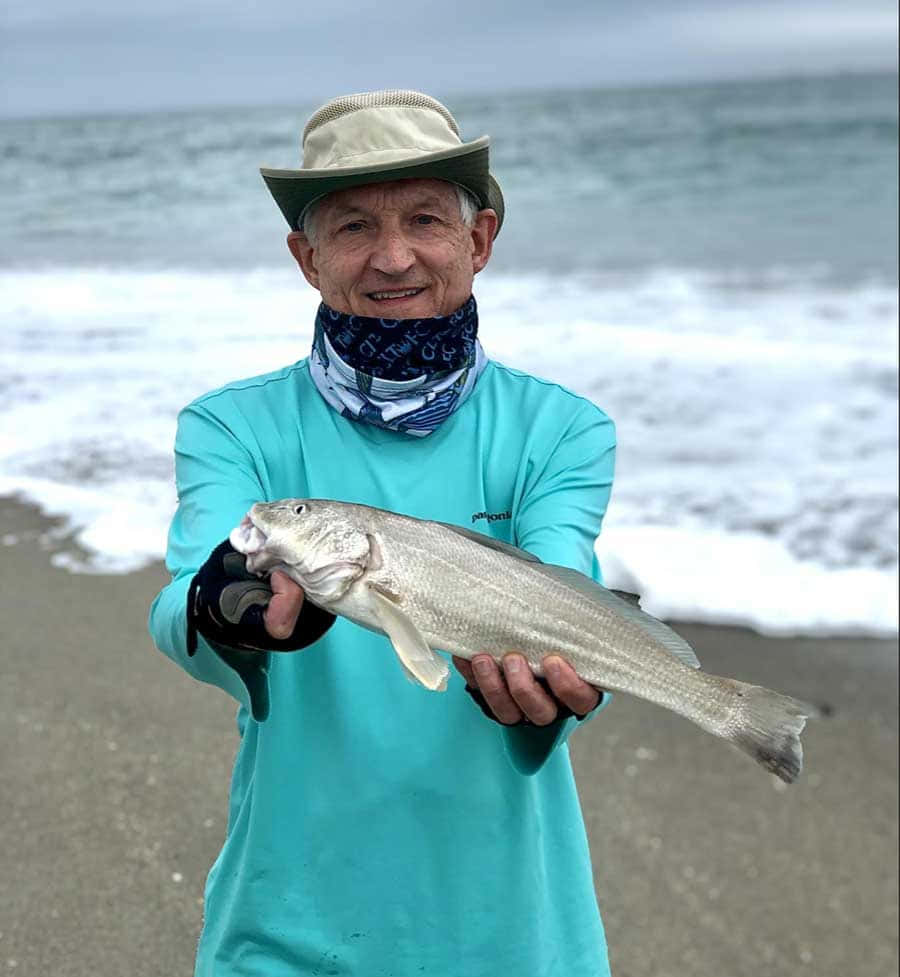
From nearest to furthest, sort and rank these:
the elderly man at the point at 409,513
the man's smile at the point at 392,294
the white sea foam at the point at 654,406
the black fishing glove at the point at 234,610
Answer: the black fishing glove at the point at 234,610 < the elderly man at the point at 409,513 < the man's smile at the point at 392,294 < the white sea foam at the point at 654,406

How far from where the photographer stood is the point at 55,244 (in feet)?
80.9

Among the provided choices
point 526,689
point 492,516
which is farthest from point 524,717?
point 492,516

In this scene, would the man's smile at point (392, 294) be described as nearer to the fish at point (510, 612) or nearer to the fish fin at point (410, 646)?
the fish at point (510, 612)

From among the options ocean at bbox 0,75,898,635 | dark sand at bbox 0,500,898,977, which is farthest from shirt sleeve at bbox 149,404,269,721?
ocean at bbox 0,75,898,635

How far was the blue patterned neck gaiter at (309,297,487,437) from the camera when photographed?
2379mm

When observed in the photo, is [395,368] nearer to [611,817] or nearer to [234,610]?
[234,610]

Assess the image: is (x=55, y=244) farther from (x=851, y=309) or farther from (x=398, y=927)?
(x=398, y=927)

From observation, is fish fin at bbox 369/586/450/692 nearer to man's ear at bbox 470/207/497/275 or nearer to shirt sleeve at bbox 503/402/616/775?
shirt sleeve at bbox 503/402/616/775

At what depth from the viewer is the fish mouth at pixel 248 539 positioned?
204 cm

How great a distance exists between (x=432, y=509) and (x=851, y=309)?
1465cm

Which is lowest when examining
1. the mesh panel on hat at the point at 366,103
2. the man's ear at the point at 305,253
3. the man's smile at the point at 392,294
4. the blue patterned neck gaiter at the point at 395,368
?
the blue patterned neck gaiter at the point at 395,368

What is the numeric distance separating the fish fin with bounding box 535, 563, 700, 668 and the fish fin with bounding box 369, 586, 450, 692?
0.28 metres

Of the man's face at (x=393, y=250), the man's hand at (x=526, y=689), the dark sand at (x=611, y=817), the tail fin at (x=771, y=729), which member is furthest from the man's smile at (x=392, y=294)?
the dark sand at (x=611, y=817)

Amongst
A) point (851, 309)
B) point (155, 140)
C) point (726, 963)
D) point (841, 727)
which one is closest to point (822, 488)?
point (841, 727)
